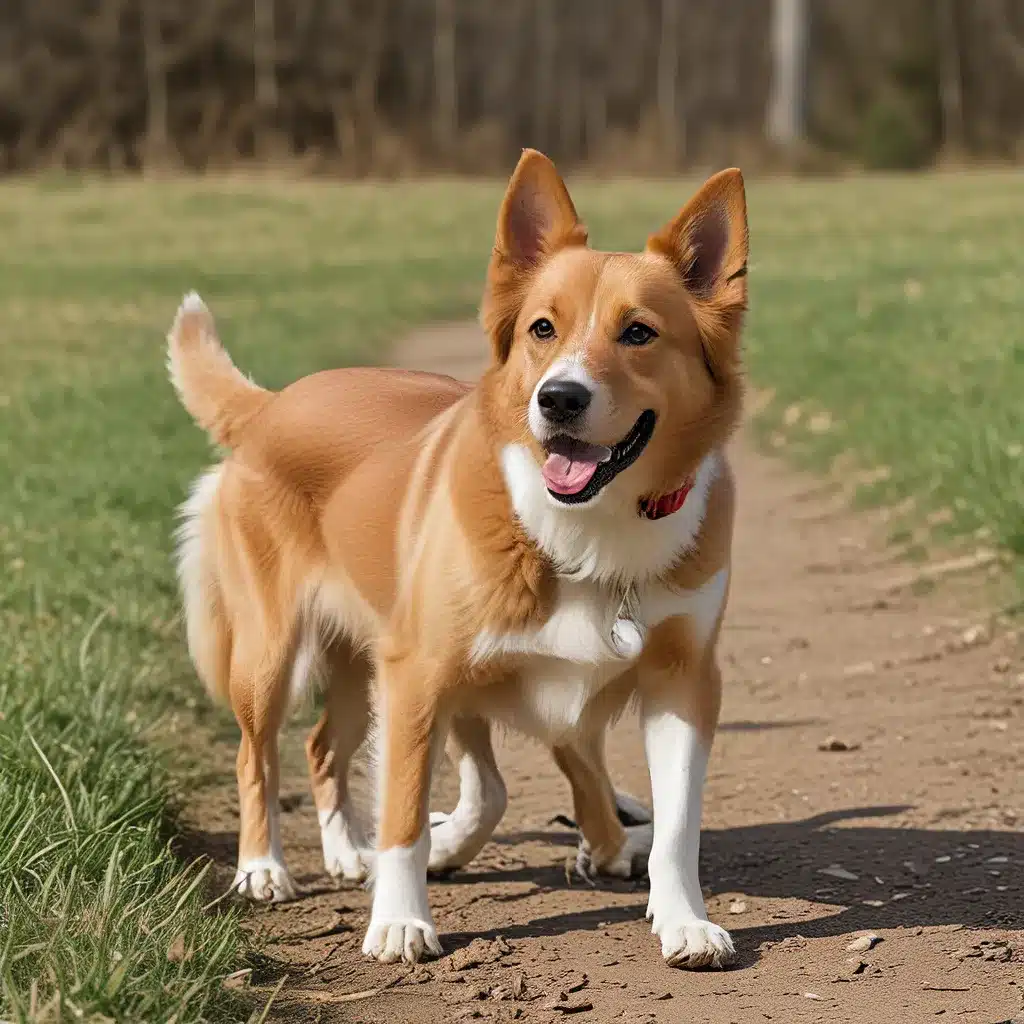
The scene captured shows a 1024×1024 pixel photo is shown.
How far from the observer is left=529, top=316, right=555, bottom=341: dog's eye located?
383cm

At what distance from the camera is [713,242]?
3.98 meters

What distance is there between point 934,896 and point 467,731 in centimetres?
125

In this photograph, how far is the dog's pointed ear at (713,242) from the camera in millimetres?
3910

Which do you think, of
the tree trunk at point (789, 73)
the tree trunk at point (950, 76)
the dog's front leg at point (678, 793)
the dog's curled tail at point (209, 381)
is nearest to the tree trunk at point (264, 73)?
the tree trunk at point (789, 73)

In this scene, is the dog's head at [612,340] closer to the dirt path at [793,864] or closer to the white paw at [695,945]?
the white paw at [695,945]

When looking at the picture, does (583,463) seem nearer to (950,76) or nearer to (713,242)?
(713,242)

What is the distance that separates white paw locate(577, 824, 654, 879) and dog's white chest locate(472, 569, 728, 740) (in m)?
0.76

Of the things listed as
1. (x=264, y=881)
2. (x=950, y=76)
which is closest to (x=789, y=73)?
(x=950, y=76)

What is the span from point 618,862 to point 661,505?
3.79 feet

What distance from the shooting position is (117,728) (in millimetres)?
4820

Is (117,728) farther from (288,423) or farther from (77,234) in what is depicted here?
(77,234)

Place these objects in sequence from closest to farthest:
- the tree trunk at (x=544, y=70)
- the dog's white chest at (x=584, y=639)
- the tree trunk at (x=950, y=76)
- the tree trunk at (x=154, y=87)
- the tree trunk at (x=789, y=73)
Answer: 1. the dog's white chest at (x=584, y=639)
2. the tree trunk at (x=154, y=87)
3. the tree trunk at (x=544, y=70)
4. the tree trunk at (x=789, y=73)
5. the tree trunk at (x=950, y=76)

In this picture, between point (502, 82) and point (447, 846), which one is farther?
point (502, 82)

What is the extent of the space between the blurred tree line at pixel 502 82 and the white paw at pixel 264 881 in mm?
29079
